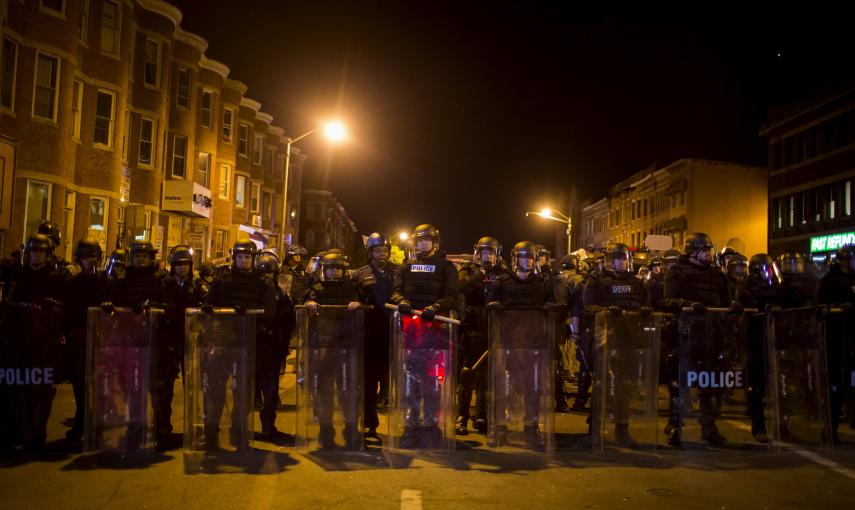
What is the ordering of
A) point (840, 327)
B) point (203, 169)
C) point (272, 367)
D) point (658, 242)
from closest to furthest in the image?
1. point (272, 367)
2. point (840, 327)
3. point (658, 242)
4. point (203, 169)

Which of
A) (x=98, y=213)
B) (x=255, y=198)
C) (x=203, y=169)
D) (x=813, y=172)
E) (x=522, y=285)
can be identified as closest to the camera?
(x=522, y=285)

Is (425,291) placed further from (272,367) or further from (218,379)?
(218,379)

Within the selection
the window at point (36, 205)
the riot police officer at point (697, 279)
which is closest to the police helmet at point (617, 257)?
the riot police officer at point (697, 279)

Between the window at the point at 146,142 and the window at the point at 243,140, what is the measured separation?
1251 centimetres

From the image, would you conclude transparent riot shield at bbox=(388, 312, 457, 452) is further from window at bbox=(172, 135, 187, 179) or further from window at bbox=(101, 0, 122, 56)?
window at bbox=(172, 135, 187, 179)

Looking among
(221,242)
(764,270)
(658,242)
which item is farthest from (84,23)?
(764,270)

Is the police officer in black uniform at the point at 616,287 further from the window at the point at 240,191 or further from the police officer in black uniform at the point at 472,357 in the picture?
the window at the point at 240,191

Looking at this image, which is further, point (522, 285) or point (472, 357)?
point (472, 357)

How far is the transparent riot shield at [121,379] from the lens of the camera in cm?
751

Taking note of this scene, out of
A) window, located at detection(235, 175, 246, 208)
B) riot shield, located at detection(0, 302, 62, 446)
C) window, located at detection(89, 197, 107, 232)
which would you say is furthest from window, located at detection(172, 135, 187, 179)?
riot shield, located at detection(0, 302, 62, 446)

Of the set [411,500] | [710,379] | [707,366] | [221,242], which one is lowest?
[411,500]

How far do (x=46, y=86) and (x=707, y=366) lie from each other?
60.3 feet

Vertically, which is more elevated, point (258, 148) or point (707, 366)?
point (258, 148)

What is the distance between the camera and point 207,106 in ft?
110
